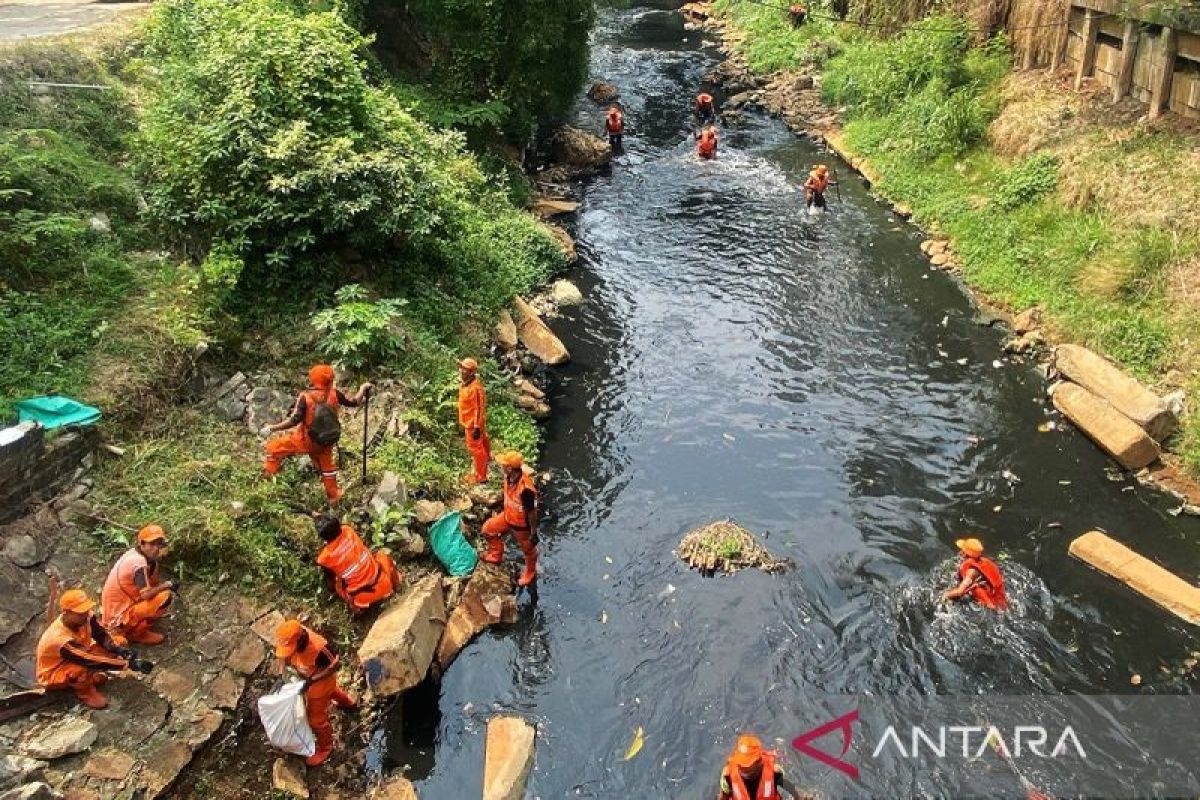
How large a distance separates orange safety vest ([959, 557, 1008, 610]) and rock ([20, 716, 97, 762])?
9354 mm

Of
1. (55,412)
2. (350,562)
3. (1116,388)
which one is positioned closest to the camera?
(350,562)

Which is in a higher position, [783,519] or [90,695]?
[90,695]

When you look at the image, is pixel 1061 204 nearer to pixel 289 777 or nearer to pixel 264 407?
pixel 264 407

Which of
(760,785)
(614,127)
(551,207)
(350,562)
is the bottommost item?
(760,785)

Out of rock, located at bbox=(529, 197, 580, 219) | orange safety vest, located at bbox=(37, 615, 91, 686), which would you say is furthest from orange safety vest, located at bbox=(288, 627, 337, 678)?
rock, located at bbox=(529, 197, 580, 219)

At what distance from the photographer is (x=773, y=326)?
653 inches

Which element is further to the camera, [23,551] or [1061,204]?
[1061,204]

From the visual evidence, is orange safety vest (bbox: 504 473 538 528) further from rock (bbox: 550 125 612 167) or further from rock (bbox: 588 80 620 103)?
rock (bbox: 588 80 620 103)

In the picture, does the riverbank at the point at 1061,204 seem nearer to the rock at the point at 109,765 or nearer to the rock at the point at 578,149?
the rock at the point at 578,149

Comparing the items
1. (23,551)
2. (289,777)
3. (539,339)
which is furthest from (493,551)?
(539,339)

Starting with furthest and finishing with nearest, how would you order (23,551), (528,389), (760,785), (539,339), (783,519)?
1. (539,339)
2. (528,389)
3. (783,519)
4. (23,551)
5. (760,785)

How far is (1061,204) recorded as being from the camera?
55.4 ft

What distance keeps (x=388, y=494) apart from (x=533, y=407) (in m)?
3.90

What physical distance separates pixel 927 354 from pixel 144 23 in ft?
54.3
